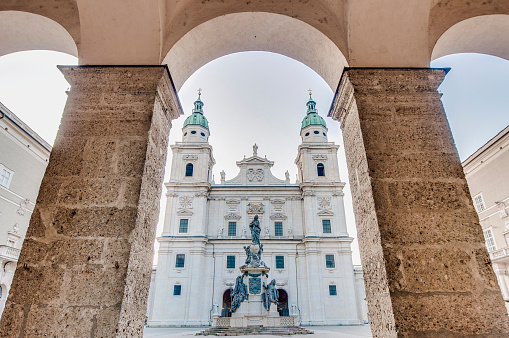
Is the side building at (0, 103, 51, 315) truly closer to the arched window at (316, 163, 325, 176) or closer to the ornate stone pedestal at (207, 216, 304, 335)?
the ornate stone pedestal at (207, 216, 304, 335)

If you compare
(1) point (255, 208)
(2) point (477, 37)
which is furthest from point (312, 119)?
(2) point (477, 37)

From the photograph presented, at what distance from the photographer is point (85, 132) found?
2.81m

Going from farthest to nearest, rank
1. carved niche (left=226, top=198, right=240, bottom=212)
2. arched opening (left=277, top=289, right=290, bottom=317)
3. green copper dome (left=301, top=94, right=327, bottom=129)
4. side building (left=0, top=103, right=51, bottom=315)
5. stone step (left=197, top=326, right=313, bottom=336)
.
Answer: green copper dome (left=301, top=94, right=327, bottom=129)
carved niche (left=226, top=198, right=240, bottom=212)
arched opening (left=277, top=289, right=290, bottom=317)
stone step (left=197, top=326, right=313, bottom=336)
side building (left=0, top=103, right=51, bottom=315)

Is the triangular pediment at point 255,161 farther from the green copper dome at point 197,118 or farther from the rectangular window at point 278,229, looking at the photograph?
the rectangular window at point 278,229

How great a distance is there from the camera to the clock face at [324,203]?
28.1 m

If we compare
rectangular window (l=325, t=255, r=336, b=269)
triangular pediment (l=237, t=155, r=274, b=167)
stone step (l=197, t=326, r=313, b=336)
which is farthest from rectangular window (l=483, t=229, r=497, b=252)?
triangular pediment (l=237, t=155, r=274, b=167)

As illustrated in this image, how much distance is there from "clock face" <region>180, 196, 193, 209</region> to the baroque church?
9cm

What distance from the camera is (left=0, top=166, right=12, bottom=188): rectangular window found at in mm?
13727

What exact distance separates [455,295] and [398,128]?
145 cm

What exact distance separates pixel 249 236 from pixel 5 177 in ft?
59.3

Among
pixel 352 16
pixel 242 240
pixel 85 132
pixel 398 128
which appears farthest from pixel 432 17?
pixel 242 240

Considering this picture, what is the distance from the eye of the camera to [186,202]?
2758 cm

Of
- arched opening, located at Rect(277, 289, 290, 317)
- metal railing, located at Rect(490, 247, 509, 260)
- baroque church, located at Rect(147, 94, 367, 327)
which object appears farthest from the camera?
arched opening, located at Rect(277, 289, 290, 317)

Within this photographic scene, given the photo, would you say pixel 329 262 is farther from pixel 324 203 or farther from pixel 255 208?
pixel 255 208
